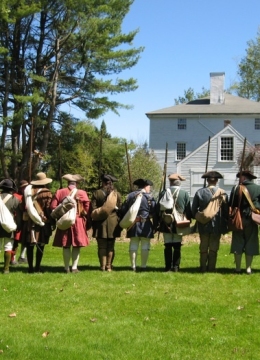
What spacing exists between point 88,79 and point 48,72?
2.20m

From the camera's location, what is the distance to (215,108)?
56156 mm

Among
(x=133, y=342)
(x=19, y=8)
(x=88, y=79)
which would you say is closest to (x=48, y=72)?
(x=88, y=79)

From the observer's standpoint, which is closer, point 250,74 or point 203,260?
point 203,260

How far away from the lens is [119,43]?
33031 millimetres

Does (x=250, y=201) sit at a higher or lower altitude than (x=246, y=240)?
higher

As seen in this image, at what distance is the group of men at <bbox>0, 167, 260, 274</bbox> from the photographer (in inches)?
481

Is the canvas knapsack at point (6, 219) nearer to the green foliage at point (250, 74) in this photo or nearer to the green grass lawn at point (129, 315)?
the green grass lawn at point (129, 315)

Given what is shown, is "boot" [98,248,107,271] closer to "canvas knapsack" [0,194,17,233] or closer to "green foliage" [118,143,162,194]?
"canvas knapsack" [0,194,17,233]

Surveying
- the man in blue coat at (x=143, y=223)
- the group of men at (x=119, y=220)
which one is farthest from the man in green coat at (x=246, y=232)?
the man in blue coat at (x=143, y=223)

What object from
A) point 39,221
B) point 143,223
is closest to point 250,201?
point 143,223

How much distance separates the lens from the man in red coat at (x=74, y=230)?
12.2 metres

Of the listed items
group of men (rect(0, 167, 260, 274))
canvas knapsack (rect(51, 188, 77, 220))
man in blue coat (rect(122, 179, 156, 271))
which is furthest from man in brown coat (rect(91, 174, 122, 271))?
canvas knapsack (rect(51, 188, 77, 220))

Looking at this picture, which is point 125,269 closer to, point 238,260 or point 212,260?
point 212,260

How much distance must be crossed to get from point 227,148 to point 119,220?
128ft
